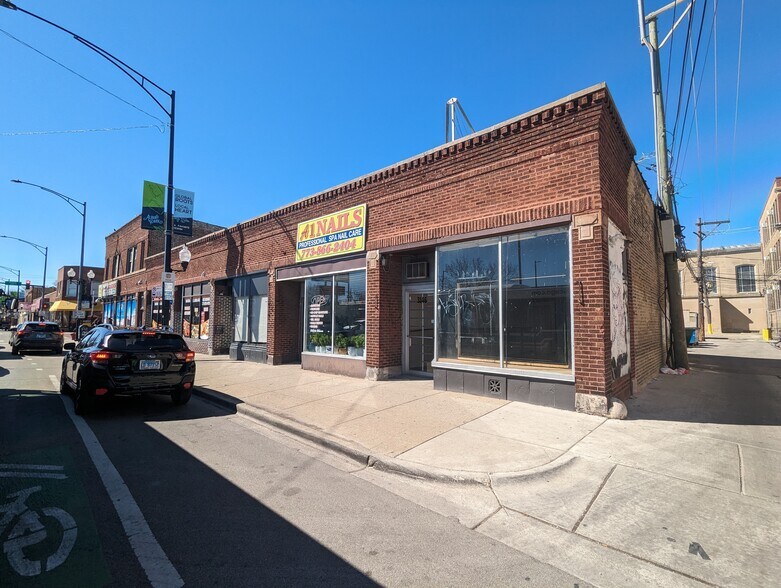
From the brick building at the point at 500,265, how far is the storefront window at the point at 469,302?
0.03 metres

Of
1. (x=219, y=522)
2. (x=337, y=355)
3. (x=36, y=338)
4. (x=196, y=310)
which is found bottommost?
(x=219, y=522)

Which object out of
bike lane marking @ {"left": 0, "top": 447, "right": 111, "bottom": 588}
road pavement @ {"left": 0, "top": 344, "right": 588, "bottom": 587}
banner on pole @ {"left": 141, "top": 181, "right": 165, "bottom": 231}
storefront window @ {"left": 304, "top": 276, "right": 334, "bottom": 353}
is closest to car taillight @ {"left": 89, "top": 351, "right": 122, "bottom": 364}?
road pavement @ {"left": 0, "top": 344, "right": 588, "bottom": 587}

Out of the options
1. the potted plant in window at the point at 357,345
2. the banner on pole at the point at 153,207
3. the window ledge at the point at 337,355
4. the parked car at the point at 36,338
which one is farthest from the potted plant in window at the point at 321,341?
the parked car at the point at 36,338

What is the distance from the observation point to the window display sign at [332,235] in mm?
11133

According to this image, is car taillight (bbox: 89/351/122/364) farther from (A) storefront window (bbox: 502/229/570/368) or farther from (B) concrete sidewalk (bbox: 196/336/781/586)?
(A) storefront window (bbox: 502/229/570/368)

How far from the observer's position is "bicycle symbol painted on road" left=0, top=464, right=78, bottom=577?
109 inches

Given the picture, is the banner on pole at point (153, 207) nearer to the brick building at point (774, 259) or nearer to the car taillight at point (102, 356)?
the car taillight at point (102, 356)

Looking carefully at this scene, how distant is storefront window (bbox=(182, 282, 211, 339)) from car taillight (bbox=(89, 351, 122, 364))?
11508mm

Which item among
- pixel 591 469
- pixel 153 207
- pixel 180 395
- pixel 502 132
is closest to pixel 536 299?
pixel 502 132

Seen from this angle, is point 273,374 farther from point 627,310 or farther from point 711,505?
point 711,505

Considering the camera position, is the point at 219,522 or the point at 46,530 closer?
the point at 46,530

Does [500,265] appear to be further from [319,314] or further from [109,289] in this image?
[109,289]

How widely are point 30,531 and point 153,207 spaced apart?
14798 mm

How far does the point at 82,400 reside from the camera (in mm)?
6906
